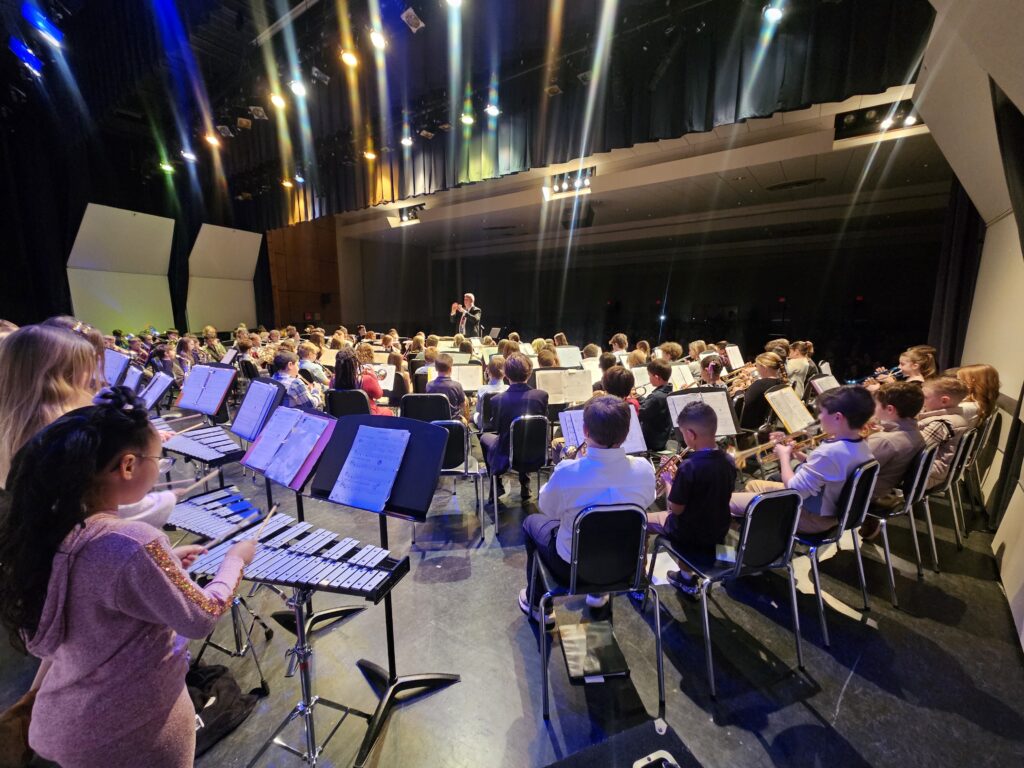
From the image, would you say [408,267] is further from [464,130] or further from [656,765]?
[656,765]

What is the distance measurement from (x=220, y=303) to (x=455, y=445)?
13860 millimetres

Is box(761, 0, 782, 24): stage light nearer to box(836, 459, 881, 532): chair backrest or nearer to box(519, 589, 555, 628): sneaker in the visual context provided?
box(836, 459, 881, 532): chair backrest

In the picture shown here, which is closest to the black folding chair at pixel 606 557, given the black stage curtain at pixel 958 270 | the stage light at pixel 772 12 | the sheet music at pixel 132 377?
the stage light at pixel 772 12

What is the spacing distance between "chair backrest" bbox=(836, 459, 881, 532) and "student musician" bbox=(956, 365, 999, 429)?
1.69 meters

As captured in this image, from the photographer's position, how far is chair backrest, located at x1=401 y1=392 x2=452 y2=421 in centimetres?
407

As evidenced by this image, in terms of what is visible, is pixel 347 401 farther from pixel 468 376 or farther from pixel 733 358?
pixel 733 358

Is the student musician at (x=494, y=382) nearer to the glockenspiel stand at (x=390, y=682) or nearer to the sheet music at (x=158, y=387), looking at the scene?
the glockenspiel stand at (x=390, y=682)

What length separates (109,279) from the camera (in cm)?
1141

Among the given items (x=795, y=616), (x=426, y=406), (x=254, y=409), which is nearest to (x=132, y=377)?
(x=254, y=409)

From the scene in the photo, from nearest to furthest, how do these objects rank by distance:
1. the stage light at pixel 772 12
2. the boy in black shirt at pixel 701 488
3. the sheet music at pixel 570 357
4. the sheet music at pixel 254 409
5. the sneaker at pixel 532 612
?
the boy in black shirt at pixel 701 488 → the sneaker at pixel 532 612 → the sheet music at pixel 254 409 → the stage light at pixel 772 12 → the sheet music at pixel 570 357

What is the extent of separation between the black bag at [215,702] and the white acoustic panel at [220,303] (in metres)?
14.3

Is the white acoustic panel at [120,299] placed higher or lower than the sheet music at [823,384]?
higher

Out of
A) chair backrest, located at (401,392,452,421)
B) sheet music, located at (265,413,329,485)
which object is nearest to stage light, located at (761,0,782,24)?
chair backrest, located at (401,392,452,421)

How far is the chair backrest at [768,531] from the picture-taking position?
80.7 inches
